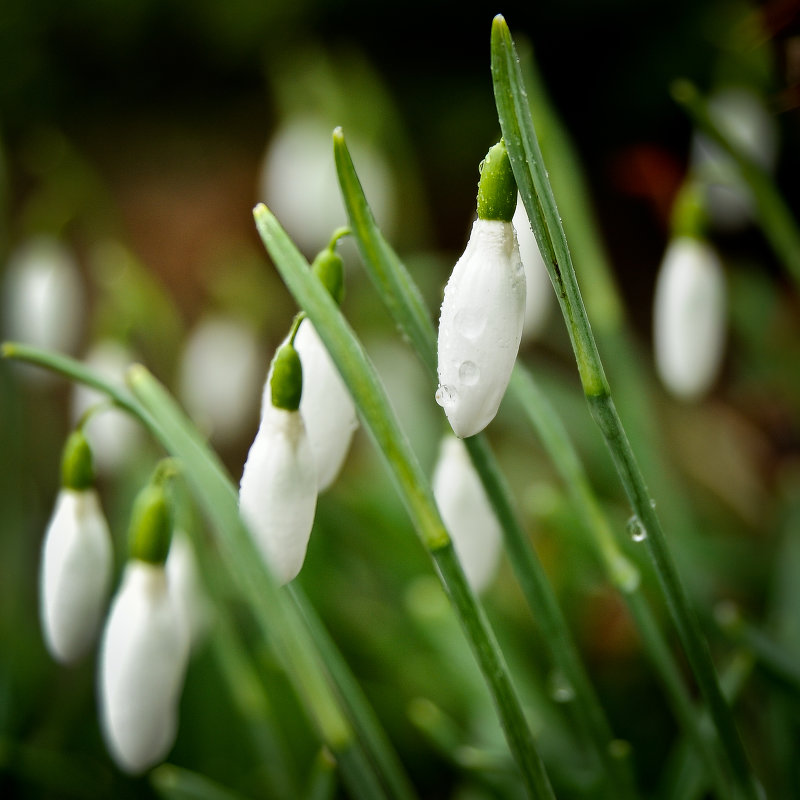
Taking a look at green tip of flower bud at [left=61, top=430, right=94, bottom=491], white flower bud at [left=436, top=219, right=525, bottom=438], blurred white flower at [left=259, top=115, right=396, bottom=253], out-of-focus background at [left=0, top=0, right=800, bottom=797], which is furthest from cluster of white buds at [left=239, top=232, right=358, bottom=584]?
blurred white flower at [left=259, top=115, right=396, bottom=253]

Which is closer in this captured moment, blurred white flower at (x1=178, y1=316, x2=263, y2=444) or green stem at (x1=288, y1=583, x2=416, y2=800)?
green stem at (x1=288, y1=583, x2=416, y2=800)

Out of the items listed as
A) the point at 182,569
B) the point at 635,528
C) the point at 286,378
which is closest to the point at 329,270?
the point at 286,378

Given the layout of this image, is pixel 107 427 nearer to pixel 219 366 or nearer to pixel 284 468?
pixel 219 366

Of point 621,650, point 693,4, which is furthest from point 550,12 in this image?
point 621,650

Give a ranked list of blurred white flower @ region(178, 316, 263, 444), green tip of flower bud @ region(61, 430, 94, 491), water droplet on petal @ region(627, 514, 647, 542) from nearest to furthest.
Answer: water droplet on petal @ region(627, 514, 647, 542) → green tip of flower bud @ region(61, 430, 94, 491) → blurred white flower @ region(178, 316, 263, 444)

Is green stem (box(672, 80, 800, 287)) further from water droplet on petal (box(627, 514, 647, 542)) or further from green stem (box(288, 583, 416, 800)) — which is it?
green stem (box(288, 583, 416, 800))

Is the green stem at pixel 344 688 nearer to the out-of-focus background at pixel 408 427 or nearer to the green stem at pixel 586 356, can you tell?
the out-of-focus background at pixel 408 427

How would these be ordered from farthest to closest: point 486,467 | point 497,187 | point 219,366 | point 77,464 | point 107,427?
1. point 219,366
2. point 107,427
3. point 77,464
4. point 486,467
5. point 497,187

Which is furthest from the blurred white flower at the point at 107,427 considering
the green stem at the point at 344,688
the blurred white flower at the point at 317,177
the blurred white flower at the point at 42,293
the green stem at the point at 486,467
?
the green stem at the point at 486,467
